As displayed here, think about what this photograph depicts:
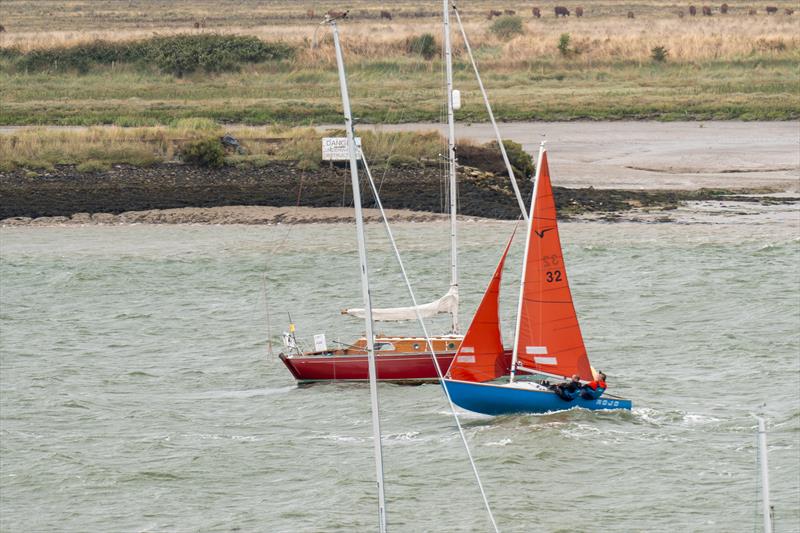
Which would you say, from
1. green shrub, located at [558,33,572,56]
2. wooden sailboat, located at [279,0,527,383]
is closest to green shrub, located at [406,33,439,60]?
green shrub, located at [558,33,572,56]

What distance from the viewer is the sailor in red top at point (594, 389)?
31.5 meters

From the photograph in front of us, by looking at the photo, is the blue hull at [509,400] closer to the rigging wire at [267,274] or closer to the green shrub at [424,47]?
the rigging wire at [267,274]

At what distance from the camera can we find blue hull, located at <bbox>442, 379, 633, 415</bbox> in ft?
102

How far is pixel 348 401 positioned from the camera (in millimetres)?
34594

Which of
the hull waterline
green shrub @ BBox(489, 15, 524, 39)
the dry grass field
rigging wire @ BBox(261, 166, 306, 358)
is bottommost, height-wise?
rigging wire @ BBox(261, 166, 306, 358)

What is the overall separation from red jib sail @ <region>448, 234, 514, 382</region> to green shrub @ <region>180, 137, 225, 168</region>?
116ft

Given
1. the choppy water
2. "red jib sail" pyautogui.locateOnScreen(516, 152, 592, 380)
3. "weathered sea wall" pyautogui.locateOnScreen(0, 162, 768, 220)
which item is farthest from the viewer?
"weathered sea wall" pyautogui.locateOnScreen(0, 162, 768, 220)

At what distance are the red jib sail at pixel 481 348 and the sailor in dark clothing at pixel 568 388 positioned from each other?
144cm

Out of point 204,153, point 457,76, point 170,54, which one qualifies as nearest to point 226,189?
point 204,153

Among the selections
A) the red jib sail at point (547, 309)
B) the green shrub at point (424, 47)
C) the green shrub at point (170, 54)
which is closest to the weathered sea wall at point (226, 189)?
the red jib sail at point (547, 309)

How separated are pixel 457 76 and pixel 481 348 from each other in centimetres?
6594

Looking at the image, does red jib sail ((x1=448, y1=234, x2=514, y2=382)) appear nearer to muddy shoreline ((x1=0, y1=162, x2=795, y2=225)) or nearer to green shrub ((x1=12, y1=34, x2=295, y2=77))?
muddy shoreline ((x1=0, y1=162, x2=795, y2=225))

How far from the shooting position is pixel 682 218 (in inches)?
2228

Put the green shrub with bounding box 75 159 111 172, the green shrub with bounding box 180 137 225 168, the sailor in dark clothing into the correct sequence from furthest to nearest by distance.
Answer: the green shrub with bounding box 180 137 225 168 < the green shrub with bounding box 75 159 111 172 < the sailor in dark clothing
